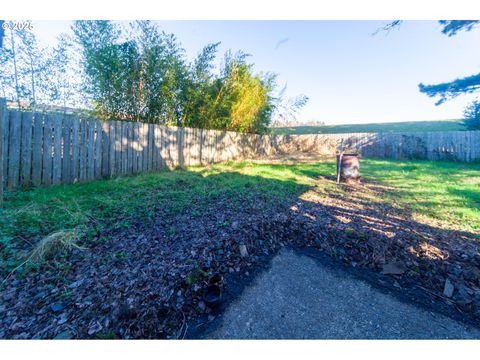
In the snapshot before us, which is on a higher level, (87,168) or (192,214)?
(87,168)

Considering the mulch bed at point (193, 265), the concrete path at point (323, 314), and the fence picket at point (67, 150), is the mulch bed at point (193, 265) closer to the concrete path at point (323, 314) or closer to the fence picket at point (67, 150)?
the concrete path at point (323, 314)

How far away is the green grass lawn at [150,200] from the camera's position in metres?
2.54

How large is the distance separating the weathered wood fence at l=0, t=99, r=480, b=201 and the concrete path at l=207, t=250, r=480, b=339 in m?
3.47

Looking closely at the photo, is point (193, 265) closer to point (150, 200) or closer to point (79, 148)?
point (150, 200)

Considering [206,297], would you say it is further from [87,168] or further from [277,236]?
[87,168]

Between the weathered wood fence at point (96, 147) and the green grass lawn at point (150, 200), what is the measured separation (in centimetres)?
48

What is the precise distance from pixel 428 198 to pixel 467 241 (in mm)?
2241

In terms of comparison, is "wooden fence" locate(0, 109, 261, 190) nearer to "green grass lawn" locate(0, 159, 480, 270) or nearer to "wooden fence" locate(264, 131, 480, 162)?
"green grass lawn" locate(0, 159, 480, 270)

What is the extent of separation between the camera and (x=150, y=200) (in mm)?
3686

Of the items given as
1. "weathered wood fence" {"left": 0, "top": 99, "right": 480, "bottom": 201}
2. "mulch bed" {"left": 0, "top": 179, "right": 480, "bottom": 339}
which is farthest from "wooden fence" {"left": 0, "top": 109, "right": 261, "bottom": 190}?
"mulch bed" {"left": 0, "top": 179, "right": 480, "bottom": 339}

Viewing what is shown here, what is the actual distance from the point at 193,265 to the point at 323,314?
1131 mm

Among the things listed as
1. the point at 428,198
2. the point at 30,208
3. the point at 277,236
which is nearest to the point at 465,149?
the point at 428,198

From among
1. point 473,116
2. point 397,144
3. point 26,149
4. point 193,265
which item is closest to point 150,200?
point 193,265

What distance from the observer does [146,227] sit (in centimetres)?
271
